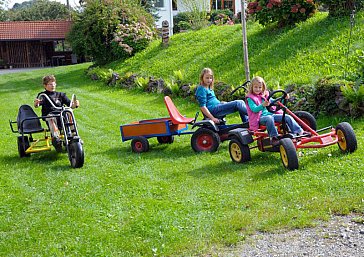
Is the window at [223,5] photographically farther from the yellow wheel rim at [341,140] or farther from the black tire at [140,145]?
the yellow wheel rim at [341,140]

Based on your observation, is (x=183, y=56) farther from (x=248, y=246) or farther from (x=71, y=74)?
(x=248, y=246)

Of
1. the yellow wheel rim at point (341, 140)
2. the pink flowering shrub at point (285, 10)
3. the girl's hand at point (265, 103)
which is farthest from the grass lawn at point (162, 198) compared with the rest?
the pink flowering shrub at point (285, 10)

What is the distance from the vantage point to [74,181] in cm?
643

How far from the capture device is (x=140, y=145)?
26.4 feet

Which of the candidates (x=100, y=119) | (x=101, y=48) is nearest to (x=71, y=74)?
(x=101, y=48)

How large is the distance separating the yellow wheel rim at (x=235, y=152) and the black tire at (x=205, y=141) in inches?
30.2

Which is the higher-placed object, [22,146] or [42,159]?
[22,146]

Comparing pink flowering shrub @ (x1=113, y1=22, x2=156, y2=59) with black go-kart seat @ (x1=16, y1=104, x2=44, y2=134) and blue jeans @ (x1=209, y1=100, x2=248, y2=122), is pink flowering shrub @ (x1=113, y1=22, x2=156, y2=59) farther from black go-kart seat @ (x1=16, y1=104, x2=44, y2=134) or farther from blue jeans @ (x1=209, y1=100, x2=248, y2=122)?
blue jeans @ (x1=209, y1=100, x2=248, y2=122)

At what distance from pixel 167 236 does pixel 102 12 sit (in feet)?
61.1

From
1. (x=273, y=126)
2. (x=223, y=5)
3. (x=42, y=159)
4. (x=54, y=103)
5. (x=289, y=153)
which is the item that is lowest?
(x=42, y=159)

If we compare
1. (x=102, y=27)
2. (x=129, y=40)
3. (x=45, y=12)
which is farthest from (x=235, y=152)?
(x=45, y=12)

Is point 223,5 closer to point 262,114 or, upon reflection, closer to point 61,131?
point 61,131

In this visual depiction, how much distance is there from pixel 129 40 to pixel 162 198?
16171 mm

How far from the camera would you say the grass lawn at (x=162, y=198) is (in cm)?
439
